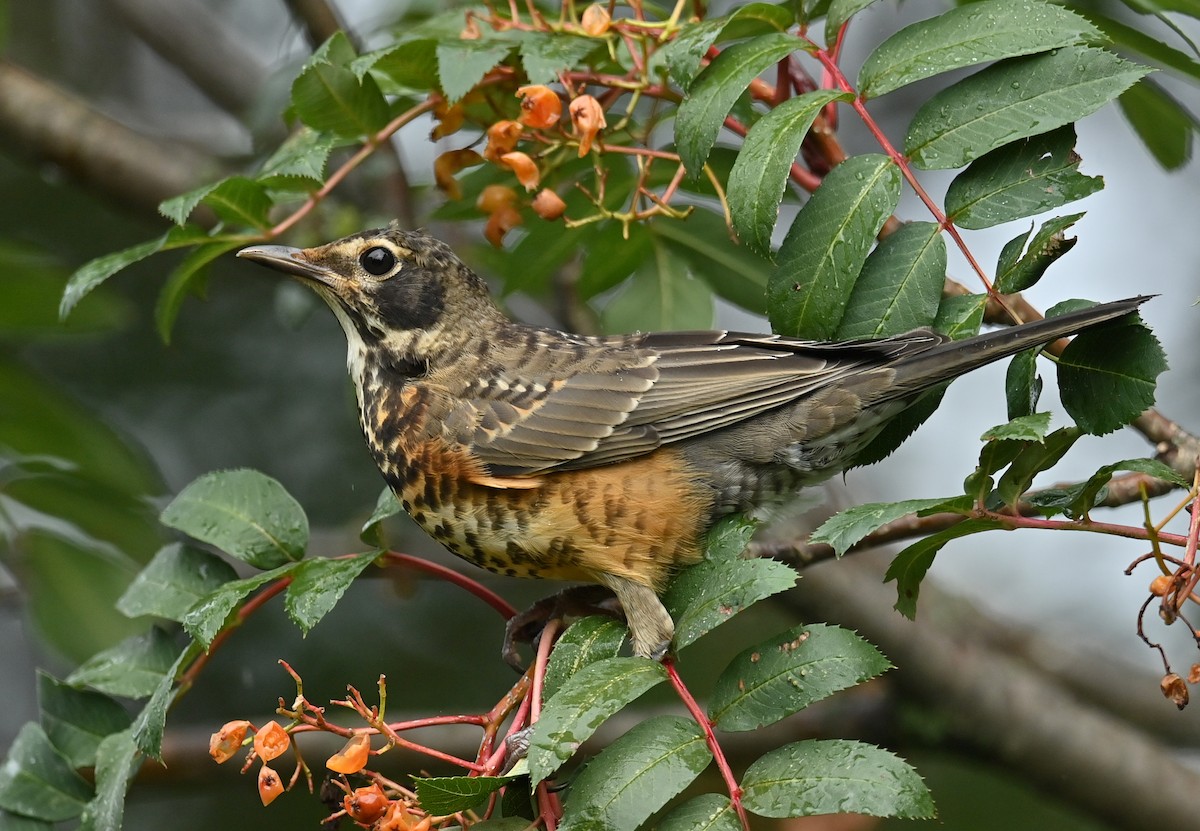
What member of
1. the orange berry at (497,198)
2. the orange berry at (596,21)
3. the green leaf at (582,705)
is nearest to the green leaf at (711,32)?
the orange berry at (596,21)

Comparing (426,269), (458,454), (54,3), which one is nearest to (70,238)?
(54,3)

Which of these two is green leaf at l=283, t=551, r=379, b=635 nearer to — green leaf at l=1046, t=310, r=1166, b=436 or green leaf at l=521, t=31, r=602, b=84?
green leaf at l=521, t=31, r=602, b=84

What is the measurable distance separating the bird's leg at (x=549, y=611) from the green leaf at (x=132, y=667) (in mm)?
846

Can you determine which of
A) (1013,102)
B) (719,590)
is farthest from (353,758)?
(1013,102)

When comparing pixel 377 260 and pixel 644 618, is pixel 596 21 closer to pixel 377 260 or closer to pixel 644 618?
pixel 377 260

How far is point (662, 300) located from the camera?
4059 mm

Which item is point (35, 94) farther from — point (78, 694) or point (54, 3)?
point (78, 694)

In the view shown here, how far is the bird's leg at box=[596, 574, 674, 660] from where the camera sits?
9.82 feet

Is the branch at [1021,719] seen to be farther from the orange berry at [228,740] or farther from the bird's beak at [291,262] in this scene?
the orange berry at [228,740]

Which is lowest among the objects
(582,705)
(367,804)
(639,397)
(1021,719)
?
(1021,719)

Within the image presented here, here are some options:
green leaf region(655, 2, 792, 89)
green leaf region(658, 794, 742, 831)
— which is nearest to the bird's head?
green leaf region(655, 2, 792, 89)

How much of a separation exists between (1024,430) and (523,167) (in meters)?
1.55

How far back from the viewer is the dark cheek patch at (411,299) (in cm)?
392

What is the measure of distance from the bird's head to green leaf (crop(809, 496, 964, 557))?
1.81m
